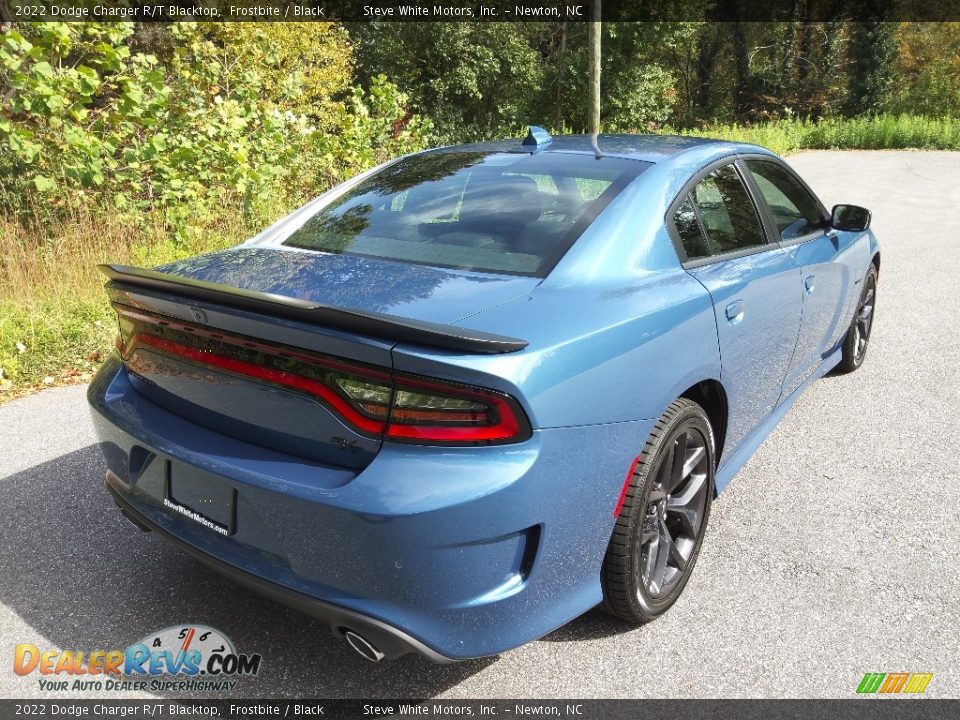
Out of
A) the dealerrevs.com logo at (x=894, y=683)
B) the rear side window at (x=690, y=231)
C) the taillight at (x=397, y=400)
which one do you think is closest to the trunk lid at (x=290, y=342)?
the taillight at (x=397, y=400)

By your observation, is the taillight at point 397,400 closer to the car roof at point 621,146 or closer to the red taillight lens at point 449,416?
the red taillight lens at point 449,416

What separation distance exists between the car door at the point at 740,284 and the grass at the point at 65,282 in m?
3.96

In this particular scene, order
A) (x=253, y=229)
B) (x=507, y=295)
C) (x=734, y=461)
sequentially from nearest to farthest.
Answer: (x=507, y=295) < (x=734, y=461) < (x=253, y=229)

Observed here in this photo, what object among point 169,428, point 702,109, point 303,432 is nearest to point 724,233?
point 303,432

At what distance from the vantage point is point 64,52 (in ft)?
19.7

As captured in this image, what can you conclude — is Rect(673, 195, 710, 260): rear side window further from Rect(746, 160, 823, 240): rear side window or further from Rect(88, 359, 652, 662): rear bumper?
Rect(88, 359, 652, 662): rear bumper

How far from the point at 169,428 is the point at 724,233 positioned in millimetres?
2104

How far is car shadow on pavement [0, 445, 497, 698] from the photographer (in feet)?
7.21

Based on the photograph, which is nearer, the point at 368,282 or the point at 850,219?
the point at 368,282

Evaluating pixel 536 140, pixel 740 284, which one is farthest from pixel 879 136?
pixel 740 284

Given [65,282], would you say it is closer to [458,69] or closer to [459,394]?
[459,394]

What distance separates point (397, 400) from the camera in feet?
5.85

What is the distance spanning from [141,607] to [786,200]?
10.7 ft

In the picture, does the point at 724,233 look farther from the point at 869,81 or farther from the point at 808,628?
the point at 869,81
